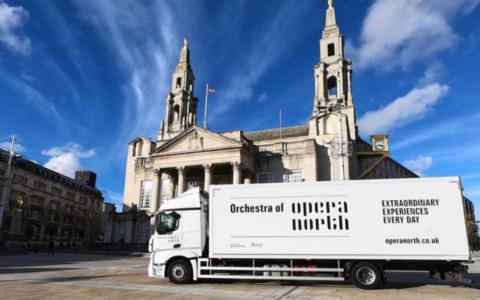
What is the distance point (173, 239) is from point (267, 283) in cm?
429

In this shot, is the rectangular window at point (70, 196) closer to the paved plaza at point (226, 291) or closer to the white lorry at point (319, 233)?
the paved plaza at point (226, 291)

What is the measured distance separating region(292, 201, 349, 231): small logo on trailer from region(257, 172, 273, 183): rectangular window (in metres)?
31.2

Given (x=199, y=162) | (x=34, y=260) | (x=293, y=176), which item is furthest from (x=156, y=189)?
(x=34, y=260)

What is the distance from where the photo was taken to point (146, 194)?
51312mm

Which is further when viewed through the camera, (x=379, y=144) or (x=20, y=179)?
(x=20, y=179)

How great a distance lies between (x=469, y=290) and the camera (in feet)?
42.6

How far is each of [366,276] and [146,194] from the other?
139 feet

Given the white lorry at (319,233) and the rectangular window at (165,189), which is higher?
the rectangular window at (165,189)

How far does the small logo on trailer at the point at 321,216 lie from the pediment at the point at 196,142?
91.6 feet

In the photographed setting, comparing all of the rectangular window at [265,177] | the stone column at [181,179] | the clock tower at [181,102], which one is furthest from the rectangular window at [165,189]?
the rectangular window at [265,177]

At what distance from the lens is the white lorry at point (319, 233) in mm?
12953

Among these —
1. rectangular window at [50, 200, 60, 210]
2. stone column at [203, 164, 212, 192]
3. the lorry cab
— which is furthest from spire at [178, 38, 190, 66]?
the lorry cab

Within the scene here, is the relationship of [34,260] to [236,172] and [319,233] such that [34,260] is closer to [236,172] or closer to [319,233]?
[236,172]

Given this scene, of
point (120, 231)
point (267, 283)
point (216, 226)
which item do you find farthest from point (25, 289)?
point (120, 231)
